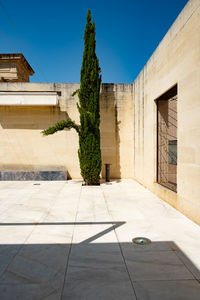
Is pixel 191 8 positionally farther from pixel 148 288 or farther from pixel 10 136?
pixel 10 136

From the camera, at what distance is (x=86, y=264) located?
117 inches

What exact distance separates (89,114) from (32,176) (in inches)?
176

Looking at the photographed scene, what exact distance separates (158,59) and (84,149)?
4.75 metres

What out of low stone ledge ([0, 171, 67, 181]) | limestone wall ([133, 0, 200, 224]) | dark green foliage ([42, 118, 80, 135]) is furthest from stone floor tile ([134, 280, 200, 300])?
low stone ledge ([0, 171, 67, 181])

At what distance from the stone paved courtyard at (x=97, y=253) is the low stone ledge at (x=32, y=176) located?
471cm

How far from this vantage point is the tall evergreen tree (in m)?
9.08

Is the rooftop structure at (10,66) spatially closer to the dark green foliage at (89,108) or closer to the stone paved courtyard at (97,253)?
the dark green foliage at (89,108)

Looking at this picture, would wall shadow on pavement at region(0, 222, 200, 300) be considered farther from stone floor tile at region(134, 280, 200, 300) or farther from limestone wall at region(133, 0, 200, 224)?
limestone wall at region(133, 0, 200, 224)

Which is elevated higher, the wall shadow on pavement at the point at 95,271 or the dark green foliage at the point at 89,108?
the dark green foliage at the point at 89,108

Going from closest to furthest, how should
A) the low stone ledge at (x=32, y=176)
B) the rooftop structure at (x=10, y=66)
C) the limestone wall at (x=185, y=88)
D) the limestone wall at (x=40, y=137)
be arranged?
the limestone wall at (x=185, y=88), the low stone ledge at (x=32, y=176), the limestone wall at (x=40, y=137), the rooftop structure at (x=10, y=66)

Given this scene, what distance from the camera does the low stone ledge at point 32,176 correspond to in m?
10.6

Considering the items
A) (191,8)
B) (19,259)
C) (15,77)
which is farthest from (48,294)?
(15,77)

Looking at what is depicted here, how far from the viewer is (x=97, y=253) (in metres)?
3.28

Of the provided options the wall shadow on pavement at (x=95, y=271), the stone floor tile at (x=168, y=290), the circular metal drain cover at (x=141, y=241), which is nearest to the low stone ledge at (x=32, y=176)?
the wall shadow on pavement at (x=95, y=271)
